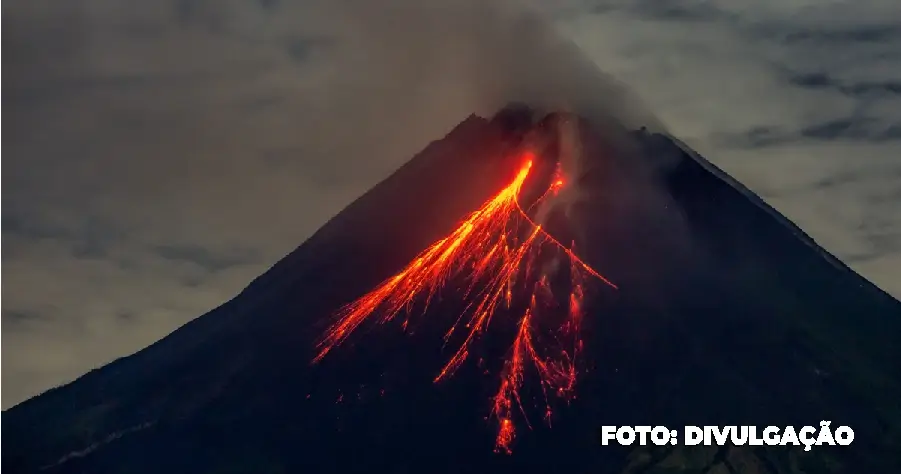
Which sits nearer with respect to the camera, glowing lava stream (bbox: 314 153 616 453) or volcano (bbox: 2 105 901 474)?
volcano (bbox: 2 105 901 474)

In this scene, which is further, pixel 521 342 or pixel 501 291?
pixel 501 291

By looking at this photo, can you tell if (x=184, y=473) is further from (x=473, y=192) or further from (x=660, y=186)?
(x=660, y=186)

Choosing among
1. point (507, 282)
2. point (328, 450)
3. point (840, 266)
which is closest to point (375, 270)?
point (507, 282)

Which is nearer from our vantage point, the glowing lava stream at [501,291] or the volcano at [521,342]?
the volcano at [521,342]
